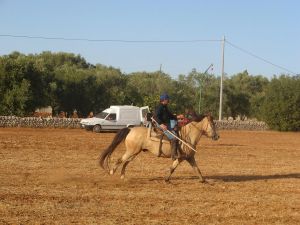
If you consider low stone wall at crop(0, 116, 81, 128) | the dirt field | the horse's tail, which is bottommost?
the dirt field

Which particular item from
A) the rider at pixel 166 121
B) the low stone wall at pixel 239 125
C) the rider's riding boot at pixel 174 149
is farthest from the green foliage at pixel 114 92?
the rider's riding boot at pixel 174 149

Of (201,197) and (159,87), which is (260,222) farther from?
(159,87)

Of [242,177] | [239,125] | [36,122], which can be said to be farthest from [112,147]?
[239,125]

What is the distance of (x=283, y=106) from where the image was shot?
58.2m

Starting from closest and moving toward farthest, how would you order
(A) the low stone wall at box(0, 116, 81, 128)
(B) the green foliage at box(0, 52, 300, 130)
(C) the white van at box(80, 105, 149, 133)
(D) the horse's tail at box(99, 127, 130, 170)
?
Answer: (D) the horse's tail at box(99, 127, 130, 170)
(C) the white van at box(80, 105, 149, 133)
(A) the low stone wall at box(0, 116, 81, 128)
(B) the green foliage at box(0, 52, 300, 130)

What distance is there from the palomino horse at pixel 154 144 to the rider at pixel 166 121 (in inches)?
6.6

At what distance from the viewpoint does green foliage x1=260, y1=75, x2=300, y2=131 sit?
58.5 meters

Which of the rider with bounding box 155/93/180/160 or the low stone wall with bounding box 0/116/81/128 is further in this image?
the low stone wall with bounding box 0/116/81/128

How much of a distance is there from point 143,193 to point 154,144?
96.4 inches

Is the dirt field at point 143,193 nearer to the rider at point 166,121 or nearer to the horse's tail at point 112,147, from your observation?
the horse's tail at point 112,147

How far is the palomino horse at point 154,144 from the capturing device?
14852 mm

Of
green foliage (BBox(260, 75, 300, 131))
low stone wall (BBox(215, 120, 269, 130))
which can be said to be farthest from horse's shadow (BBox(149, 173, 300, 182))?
green foliage (BBox(260, 75, 300, 131))

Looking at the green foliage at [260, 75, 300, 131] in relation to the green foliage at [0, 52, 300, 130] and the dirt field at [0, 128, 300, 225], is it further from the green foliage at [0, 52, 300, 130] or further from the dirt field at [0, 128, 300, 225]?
the dirt field at [0, 128, 300, 225]

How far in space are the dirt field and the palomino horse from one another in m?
0.50
